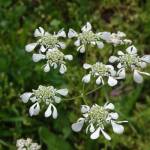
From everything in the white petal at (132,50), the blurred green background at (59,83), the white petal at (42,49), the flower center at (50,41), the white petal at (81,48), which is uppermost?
the flower center at (50,41)

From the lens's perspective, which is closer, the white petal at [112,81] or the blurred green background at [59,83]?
the white petal at [112,81]

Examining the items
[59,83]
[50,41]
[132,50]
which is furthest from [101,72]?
[59,83]

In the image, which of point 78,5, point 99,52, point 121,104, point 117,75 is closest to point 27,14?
point 78,5

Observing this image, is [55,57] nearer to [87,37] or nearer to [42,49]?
[42,49]

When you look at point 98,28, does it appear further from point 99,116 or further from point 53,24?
point 99,116

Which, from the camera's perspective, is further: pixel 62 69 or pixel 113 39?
pixel 113 39

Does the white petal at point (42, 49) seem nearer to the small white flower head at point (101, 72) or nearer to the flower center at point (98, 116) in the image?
the small white flower head at point (101, 72)

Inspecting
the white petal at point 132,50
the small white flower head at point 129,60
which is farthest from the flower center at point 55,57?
the white petal at point 132,50
